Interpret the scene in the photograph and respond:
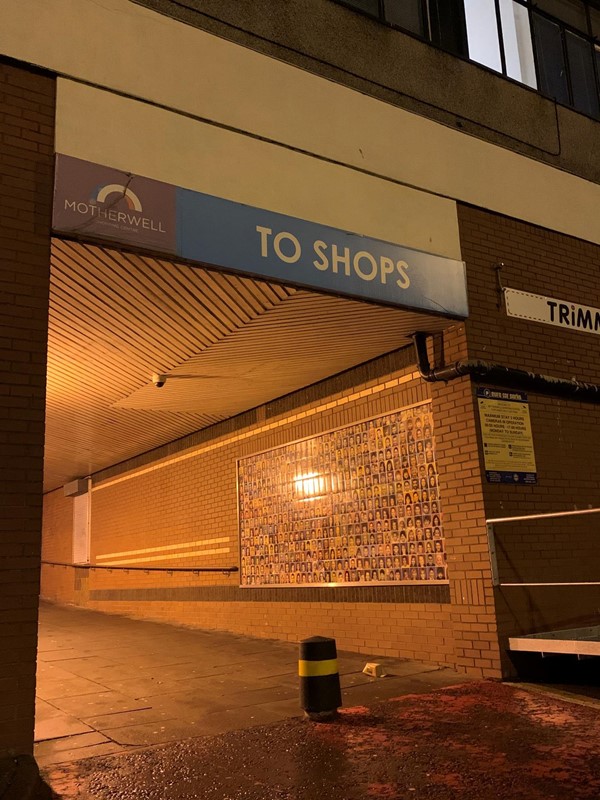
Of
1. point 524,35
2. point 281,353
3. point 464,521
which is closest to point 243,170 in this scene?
point 281,353

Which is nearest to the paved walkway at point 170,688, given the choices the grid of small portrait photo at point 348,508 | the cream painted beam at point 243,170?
the grid of small portrait photo at point 348,508

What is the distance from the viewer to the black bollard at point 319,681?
19.1 feet

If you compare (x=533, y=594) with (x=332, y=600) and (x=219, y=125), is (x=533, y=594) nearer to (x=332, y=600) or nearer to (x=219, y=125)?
(x=332, y=600)

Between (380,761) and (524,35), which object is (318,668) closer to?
(380,761)

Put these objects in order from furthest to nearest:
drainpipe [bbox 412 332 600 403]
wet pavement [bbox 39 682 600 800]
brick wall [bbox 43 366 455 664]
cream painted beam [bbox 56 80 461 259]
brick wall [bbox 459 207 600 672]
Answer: brick wall [bbox 43 366 455 664]
drainpipe [bbox 412 332 600 403]
brick wall [bbox 459 207 600 672]
cream painted beam [bbox 56 80 461 259]
wet pavement [bbox 39 682 600 800]

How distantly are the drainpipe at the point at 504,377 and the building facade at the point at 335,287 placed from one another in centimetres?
4

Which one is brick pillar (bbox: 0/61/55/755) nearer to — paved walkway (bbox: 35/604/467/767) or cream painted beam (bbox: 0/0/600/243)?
cream painted beam (bbox: 0/0/600/243)

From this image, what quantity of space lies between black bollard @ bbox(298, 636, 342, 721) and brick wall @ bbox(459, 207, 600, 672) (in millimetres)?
2269

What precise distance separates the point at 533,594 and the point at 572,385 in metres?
2.57

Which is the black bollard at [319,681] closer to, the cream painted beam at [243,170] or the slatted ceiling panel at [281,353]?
the slatted ceiling panel at [281,353]

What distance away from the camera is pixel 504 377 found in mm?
7945

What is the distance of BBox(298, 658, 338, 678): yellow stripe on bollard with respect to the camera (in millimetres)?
5832

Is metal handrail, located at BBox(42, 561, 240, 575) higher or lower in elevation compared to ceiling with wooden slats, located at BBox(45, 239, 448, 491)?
lower

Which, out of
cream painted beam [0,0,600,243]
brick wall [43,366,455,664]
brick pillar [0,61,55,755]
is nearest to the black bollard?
brick pillar [0,61,55,755]
